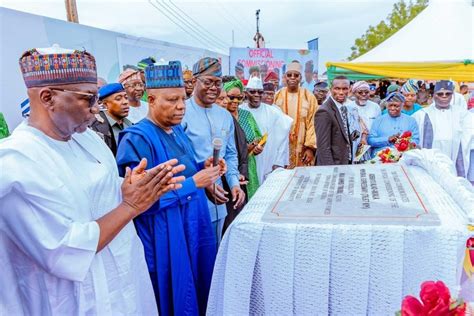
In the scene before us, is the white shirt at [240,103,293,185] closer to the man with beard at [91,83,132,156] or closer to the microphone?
the man with beard at [91,83,132,156]

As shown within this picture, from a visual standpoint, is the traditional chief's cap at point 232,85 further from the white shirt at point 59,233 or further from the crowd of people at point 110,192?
the white shirt at point 59,233

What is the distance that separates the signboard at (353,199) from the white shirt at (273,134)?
7.82ft

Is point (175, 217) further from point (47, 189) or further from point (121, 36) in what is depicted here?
point (121, 36)

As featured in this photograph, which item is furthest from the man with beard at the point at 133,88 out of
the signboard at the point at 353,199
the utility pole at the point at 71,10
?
the utility pole at the point at 71,10

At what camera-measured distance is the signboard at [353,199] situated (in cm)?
134

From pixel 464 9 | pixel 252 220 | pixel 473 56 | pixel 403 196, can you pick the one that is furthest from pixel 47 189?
pixel 464 9

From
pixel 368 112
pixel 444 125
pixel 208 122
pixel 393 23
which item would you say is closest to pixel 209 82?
pixel 208 122

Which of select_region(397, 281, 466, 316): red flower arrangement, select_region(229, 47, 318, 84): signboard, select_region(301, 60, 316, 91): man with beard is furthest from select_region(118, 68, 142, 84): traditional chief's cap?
select_region(301, 60, 316, 91): man with beard

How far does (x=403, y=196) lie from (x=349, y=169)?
610 millimetres

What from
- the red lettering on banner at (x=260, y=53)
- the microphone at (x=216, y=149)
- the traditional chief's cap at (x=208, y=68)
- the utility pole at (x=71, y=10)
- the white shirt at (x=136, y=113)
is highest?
the utility pole at (x=71, y=10)

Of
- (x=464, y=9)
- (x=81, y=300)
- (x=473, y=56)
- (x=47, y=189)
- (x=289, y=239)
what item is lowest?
(x=81, y=300)

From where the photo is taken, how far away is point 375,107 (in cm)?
659

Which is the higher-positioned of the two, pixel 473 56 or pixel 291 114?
pixel 473 56

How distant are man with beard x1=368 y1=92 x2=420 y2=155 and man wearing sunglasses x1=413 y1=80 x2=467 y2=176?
0.39m
